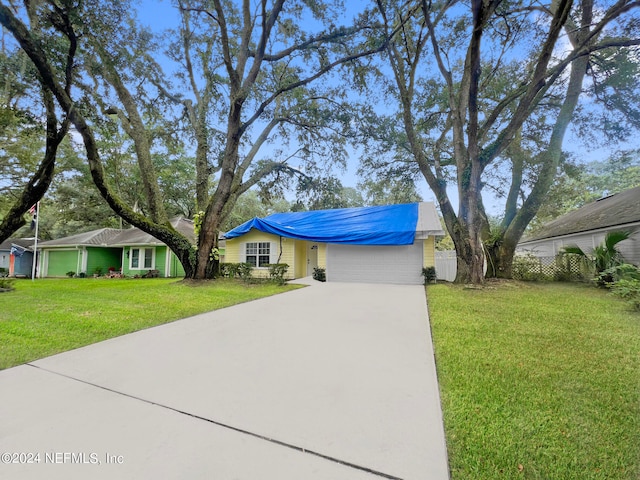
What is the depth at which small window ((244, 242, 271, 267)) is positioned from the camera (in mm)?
12207

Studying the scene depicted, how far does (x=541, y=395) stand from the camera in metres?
2.22

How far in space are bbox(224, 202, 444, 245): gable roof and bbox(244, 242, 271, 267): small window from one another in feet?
2.62

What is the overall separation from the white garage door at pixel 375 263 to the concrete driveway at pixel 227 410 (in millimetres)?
6831

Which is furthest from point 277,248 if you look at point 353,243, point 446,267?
point 446,267

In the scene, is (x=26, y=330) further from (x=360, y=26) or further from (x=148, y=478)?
(x=360, y=26)

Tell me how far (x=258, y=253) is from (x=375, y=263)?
5203mm

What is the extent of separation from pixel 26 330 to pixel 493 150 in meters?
11.3

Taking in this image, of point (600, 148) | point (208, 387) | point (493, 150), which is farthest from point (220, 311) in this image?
point (600, 148)

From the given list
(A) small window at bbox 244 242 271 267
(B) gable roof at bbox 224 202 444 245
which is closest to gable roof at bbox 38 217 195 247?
(A) small window at bbox 244 242 271 267

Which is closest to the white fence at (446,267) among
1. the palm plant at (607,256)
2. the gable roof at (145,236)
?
the palm plant at (607,256)

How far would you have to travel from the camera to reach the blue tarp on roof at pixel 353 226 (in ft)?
32.2

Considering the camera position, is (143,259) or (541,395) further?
(143,259)

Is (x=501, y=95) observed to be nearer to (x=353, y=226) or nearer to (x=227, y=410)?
(x=353, y=226)

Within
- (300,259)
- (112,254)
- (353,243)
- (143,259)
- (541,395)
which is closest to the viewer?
(541,395)
